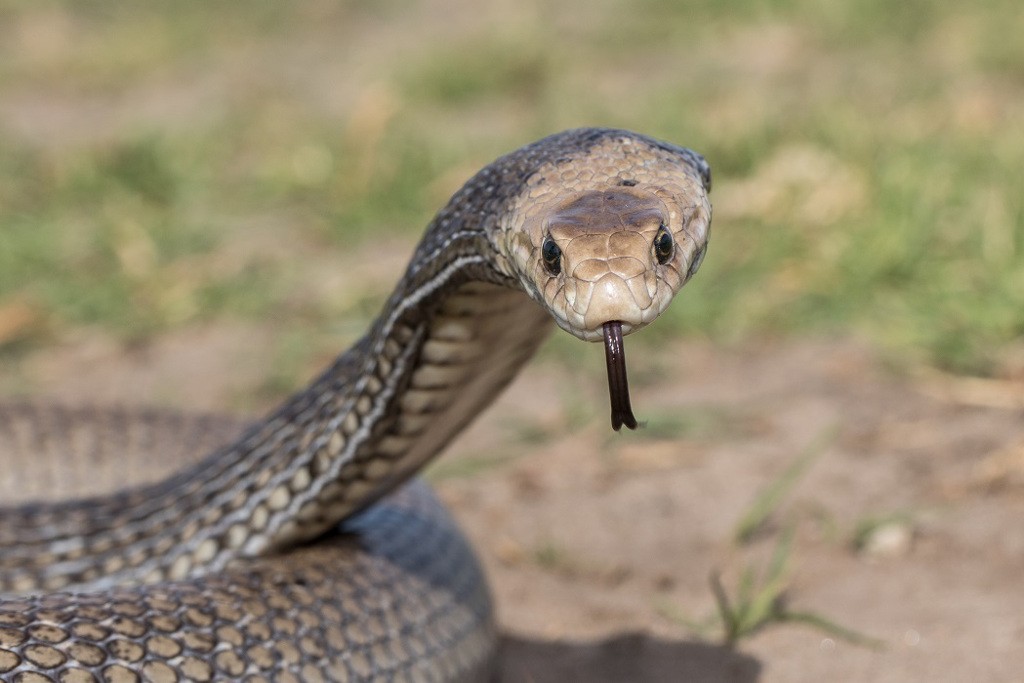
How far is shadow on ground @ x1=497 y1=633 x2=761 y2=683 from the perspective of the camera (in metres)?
3.00

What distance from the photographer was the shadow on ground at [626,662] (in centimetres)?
300

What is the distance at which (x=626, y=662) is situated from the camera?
3105mm

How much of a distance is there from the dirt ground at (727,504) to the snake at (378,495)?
38cm

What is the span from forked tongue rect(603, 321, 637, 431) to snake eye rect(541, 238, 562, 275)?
127 mm

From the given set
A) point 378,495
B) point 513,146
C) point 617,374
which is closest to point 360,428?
point 378,495

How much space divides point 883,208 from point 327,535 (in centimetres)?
298

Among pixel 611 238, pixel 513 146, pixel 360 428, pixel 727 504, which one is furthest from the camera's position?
pixel 513 146

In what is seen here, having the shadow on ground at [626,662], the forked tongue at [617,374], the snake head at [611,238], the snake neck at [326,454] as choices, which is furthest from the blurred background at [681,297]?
the snake head at [611,238]

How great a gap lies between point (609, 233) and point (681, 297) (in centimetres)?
301

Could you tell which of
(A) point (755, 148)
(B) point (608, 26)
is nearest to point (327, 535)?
(A) point (755, 148)

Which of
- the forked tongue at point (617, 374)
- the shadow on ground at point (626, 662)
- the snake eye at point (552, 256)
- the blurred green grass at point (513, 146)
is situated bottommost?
the shadow on ground at point (626, 662)

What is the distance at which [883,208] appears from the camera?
538 centimetres

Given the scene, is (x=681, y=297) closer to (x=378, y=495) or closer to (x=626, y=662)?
(x=626, y=662)

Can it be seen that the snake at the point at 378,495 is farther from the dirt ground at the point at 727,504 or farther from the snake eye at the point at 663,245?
the dirt ground at the point at 727,504
